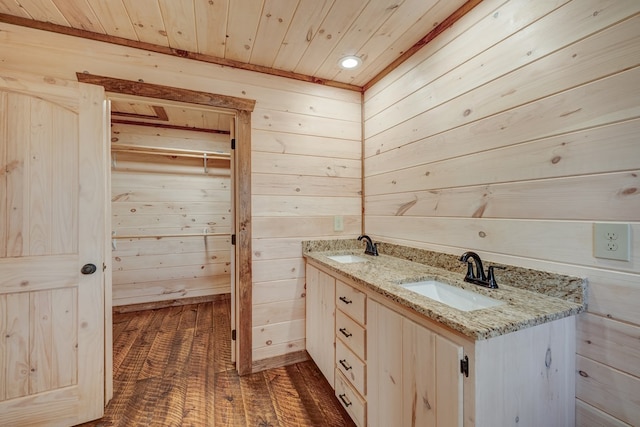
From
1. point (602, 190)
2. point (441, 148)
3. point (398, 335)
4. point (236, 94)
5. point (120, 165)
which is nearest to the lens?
point (602, 190)

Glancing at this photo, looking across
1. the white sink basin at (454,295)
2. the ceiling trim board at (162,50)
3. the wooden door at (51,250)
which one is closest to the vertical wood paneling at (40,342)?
the wooden door at (51,250)

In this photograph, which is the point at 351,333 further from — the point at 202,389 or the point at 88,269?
the point at 88,269

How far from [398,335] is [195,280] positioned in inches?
123

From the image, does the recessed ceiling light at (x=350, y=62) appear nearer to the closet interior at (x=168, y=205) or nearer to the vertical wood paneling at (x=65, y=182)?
the closet interior at (x=168, y=205)

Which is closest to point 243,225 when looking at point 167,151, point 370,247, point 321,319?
point 321,319

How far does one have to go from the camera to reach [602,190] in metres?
0.94

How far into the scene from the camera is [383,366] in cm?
122

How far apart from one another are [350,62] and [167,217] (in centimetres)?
285

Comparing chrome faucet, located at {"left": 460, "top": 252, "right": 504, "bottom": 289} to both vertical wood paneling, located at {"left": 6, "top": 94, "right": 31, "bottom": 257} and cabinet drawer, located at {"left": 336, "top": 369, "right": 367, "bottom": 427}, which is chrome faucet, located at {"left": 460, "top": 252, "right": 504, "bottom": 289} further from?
vertical wood paneling, located at {"left": 6, "top": 94, "right": 31, "bottom": 257}

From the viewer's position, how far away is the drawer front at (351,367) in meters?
1.38

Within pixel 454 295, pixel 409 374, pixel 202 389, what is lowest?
pixel 202 389

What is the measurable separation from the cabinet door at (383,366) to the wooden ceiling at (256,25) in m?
1.61

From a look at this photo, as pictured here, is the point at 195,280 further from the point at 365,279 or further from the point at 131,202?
the point at 365,279

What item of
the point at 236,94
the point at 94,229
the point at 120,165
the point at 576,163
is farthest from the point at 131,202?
the point at 576,163
